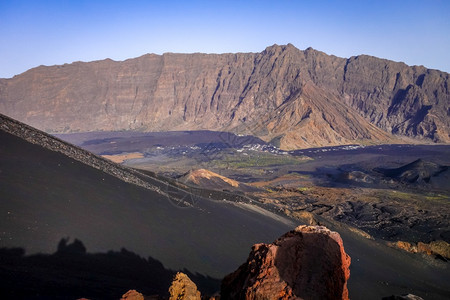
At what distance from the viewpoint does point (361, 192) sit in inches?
1538

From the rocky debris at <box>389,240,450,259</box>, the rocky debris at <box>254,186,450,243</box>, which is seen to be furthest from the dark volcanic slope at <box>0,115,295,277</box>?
the rocky debris at <box>254,186,450,243</box>

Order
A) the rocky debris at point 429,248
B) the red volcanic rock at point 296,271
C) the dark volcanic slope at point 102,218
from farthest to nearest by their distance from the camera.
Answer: the rocky debris at point 429,248, the dark volcanic slope at point 102,218, the red volcanic rock at point 296,271

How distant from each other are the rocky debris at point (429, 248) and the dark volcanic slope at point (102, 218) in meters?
7.33

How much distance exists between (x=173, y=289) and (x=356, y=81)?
140517 mm

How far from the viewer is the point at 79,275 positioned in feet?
25.8

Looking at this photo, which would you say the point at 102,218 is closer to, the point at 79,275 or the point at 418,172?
the point at 79,275

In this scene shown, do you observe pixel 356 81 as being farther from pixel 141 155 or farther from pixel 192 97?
pixel 141 155

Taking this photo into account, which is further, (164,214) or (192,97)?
(192,97)

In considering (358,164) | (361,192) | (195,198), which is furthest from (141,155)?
(195,198)

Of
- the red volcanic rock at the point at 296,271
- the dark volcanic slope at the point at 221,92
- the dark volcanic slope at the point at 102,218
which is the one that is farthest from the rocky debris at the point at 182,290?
the dark volcanic slope at the point at 221,92

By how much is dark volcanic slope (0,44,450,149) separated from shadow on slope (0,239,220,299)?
3893 inches

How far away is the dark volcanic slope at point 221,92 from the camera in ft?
385

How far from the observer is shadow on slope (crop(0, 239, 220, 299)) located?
6.88 m

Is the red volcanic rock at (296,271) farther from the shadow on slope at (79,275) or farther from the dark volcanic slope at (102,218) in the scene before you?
the dark volcanic slope at (102,218)
